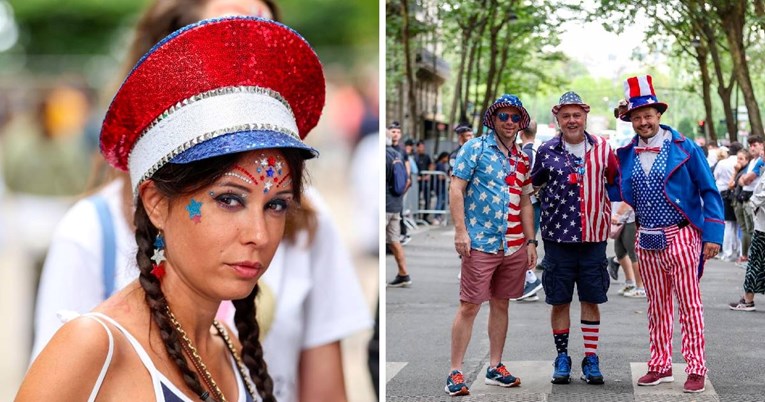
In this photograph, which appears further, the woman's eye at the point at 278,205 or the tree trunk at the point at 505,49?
the tree trunk at the point at 505,49

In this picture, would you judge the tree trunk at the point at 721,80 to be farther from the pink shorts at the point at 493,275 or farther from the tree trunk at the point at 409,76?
the tree trunk at the point at 409,76

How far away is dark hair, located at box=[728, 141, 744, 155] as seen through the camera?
377 cm

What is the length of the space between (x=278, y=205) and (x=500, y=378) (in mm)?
2559

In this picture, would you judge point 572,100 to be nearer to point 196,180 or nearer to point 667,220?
point 667,220

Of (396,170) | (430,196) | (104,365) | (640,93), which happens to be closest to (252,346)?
(104,365)

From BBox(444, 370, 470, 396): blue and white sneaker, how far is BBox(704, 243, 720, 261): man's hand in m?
0.98

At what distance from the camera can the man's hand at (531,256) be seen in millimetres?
3801

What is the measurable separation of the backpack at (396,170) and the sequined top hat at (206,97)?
5.06m

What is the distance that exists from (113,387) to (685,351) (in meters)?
2.80

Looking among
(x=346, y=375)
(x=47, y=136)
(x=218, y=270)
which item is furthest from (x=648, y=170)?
(x=218, y=270)

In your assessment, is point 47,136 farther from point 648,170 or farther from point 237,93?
point 648,170

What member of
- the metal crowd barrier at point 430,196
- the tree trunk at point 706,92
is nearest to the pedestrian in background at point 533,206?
the tree trunk at point 706,92

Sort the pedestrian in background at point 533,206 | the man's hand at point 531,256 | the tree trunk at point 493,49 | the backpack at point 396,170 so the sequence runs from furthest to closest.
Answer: the backpack at point 396,170
the tree trunk at point 493,49
the man's hand at point 531,256
the pedestrian in background at point 533,206

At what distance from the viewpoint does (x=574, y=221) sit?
12.0ft
